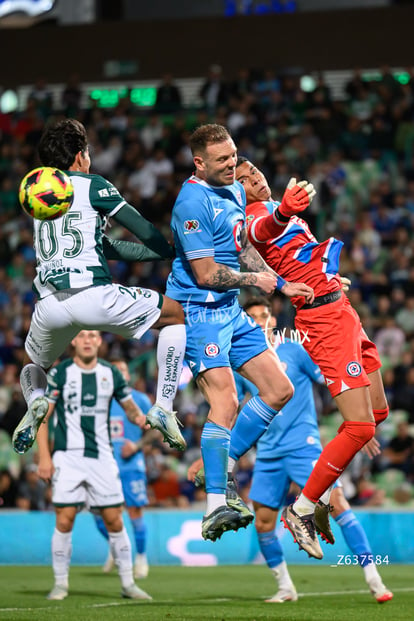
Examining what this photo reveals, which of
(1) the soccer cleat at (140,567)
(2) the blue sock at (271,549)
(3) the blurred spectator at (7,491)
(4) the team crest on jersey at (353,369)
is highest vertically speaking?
(4) the team crest on jersey at (353,369)

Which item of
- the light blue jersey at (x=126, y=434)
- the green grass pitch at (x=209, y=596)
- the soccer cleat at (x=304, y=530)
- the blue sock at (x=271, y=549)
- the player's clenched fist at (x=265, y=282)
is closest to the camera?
the player's clenched fist at (x=265, y=282)

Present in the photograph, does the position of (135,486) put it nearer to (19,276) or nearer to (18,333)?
(18,333)

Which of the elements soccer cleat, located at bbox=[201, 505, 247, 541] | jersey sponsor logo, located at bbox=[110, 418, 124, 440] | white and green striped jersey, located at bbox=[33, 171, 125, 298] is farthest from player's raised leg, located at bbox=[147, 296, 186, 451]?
jersey sponsor logo, located at bbox=[110, 418, 124, 440]

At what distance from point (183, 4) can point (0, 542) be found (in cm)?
1566

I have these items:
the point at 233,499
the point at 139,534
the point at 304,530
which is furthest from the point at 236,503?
the point at 139,534

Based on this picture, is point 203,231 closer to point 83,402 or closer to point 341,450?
point 341,450

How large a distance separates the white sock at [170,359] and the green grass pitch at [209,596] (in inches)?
70.5

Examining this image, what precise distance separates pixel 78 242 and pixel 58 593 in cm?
446

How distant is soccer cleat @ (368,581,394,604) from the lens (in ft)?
30.1

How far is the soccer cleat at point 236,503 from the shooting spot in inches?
270

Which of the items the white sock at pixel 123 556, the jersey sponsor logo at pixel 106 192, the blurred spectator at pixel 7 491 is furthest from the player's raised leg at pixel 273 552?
the blurred spectator at pixel 7 491

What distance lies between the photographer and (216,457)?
7.09 meters

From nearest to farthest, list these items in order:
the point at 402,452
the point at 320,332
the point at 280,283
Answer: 1. the point at 280,283
2. the point at 320,332
3. the point at 402,452

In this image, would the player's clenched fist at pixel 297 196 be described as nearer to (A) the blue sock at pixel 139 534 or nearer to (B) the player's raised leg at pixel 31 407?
(B) the player's raised leg at pixel 31 407
